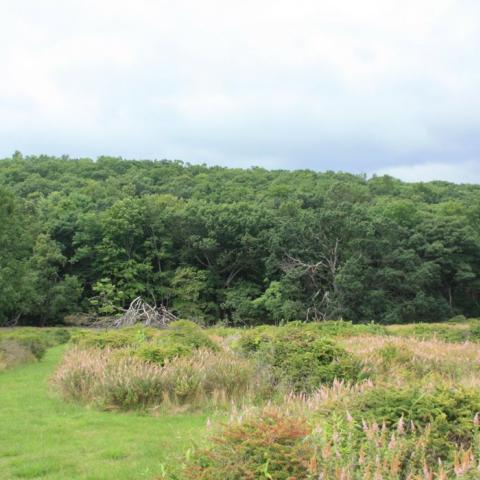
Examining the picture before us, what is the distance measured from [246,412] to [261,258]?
55.8 metres

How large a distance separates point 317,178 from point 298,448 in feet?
285

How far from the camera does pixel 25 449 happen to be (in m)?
8.45

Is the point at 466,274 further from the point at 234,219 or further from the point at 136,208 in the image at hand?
the point at 136,208

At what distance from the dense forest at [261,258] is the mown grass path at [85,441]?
1560 inches

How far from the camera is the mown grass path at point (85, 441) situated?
7.18 m

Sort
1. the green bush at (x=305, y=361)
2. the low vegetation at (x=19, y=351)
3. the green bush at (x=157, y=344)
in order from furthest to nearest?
the low vegetation at (x=19, y=351) → the green bush at (x=157, y=344) → the green bush at (x=305, y=361)

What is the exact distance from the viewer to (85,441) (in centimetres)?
870

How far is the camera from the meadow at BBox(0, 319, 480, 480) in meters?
4.68

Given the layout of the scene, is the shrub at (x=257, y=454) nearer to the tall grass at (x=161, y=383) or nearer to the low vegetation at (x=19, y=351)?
the tall grass at (x=161, y=383)

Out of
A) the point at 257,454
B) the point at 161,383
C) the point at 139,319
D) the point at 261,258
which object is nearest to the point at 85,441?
the point at 161,383

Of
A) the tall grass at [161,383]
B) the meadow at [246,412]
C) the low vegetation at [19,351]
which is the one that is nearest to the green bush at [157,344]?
the meadow at [246,412]

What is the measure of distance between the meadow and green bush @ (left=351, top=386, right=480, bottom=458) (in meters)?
0.01

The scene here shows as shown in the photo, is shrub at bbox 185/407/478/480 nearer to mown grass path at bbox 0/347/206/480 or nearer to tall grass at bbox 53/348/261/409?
mown grass path at bbox 0/347/206/480

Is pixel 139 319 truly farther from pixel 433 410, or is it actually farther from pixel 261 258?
pixel 433 410
